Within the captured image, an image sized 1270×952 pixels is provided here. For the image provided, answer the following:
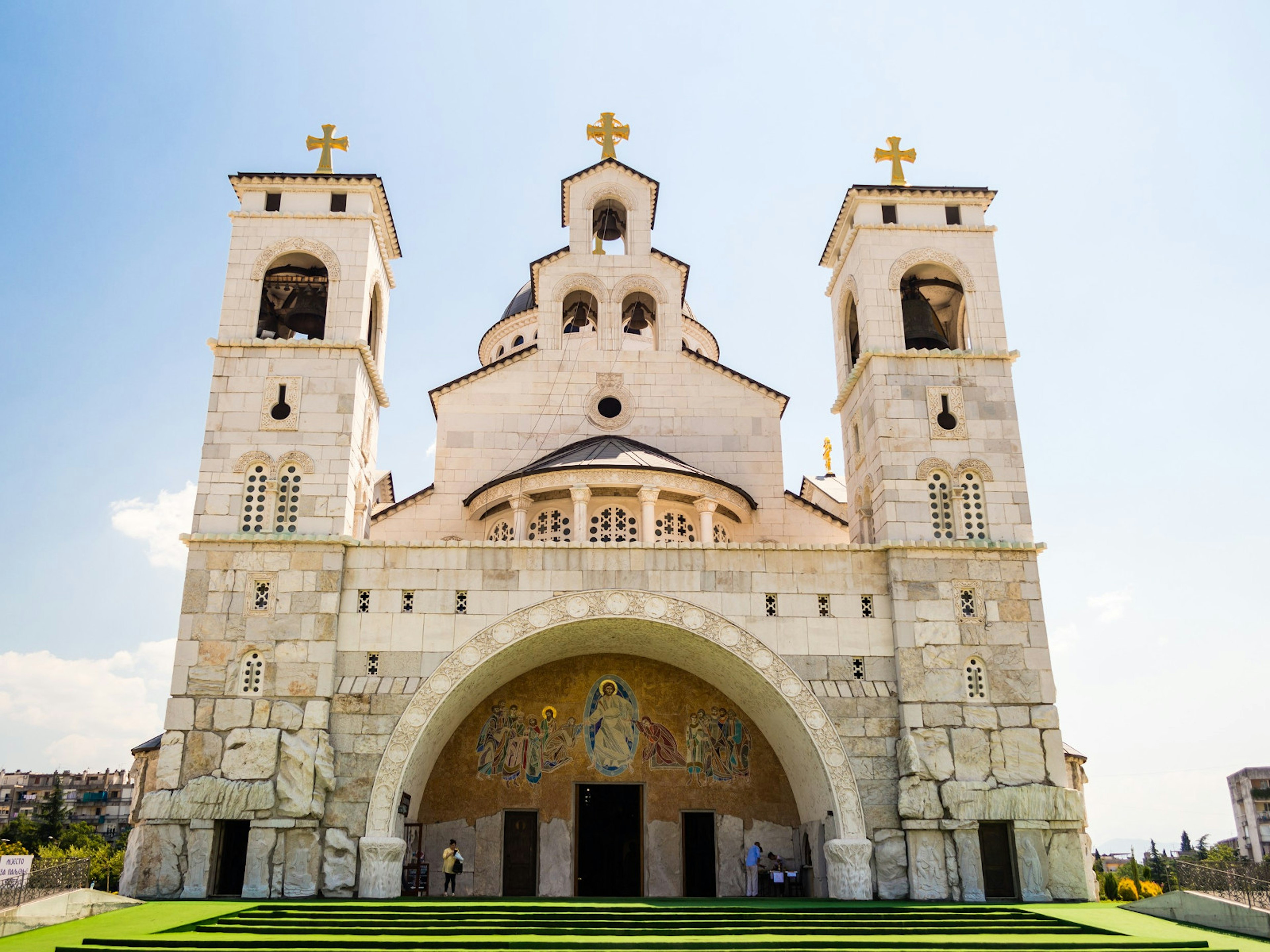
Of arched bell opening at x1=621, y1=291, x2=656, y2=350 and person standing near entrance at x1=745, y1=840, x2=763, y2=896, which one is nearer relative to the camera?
person standing near entrance at x1=745, y1=840, x2=763, y2=896

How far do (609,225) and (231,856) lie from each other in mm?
17426

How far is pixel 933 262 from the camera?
20.0 metres

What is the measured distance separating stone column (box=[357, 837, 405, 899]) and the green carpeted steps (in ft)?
2.46

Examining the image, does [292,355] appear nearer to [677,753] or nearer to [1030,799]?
[677,753]

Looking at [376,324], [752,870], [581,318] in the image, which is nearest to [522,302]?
[581,318]

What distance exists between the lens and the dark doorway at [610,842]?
18578mm

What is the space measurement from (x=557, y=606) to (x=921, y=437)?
737 cm

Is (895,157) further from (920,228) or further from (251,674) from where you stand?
(251,674)

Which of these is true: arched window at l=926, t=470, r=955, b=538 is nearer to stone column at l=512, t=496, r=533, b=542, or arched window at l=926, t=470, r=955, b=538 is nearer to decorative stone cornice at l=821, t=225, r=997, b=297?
decorative stone cornice at l=821, t=225, r=997, b=297

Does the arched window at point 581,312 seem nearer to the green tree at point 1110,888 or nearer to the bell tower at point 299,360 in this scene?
the bell tower at point 299,360

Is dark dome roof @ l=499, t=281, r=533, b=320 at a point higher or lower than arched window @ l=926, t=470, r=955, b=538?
higher

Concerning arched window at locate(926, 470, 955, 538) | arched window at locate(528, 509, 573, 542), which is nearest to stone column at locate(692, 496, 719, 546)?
arched window at locate(528, 509, 573, 542)

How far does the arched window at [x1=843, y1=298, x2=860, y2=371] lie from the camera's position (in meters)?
21.5

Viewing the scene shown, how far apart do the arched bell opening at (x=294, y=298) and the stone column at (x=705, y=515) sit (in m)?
8.38
